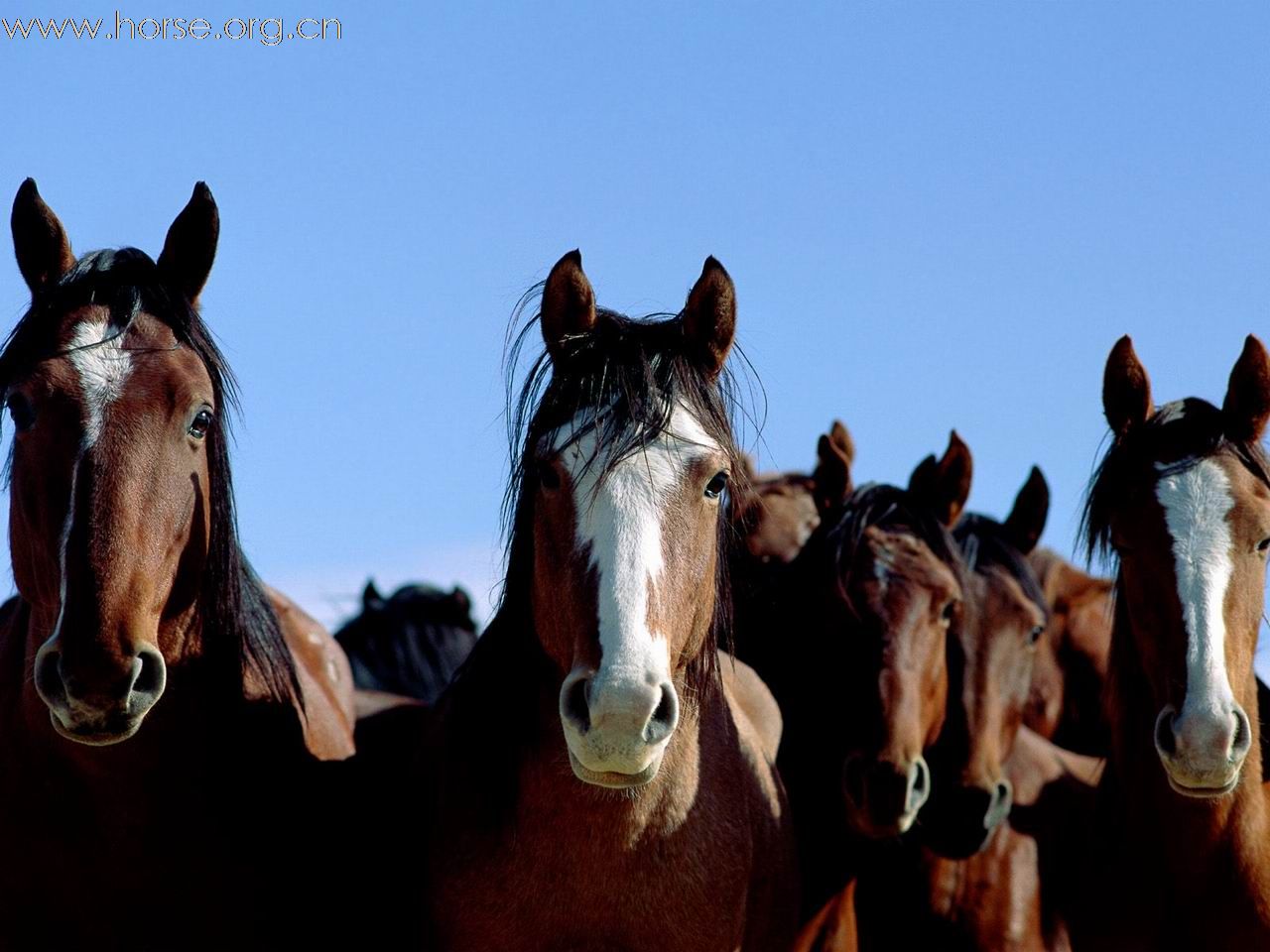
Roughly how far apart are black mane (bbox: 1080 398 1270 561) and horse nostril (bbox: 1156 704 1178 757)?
744mm

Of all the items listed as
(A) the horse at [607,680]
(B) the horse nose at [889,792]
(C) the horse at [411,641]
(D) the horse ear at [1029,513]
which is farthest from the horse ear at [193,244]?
(C) the horse at [411,641]

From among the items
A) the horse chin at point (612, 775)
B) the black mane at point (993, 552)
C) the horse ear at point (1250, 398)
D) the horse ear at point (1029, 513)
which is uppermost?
the horse ear at point (1250, 398)

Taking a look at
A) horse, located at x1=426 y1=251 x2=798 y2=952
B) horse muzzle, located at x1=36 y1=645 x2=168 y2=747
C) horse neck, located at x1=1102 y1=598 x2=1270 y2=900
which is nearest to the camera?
horse muzzle, located at x1=36 y1=645 x2=168 y2=747

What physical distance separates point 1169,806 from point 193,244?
11.1 feet

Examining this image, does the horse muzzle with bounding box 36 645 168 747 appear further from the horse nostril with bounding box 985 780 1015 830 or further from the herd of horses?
the horse nostril with bounding box 985 780 1015 830

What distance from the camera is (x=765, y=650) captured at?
6.02 meters

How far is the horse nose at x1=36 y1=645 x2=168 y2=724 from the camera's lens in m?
3.59

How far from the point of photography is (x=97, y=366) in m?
3.95

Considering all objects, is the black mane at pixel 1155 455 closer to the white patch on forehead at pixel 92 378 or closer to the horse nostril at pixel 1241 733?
the horse nostril at pixel 1241 733

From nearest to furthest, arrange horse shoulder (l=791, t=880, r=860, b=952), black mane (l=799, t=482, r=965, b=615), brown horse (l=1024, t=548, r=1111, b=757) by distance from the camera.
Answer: horse shoulder (l=791, t=880, r=860, b=952), black mane (l=799, t=482, r=965, b=615), brown horse (l=1024, t=548, r=1111, b=757)

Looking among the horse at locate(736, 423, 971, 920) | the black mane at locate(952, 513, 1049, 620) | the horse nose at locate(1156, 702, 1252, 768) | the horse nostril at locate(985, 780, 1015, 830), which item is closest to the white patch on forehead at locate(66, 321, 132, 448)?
the horse at locate(736, 423, 971, 920)

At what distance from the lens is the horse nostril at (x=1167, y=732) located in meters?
4.49

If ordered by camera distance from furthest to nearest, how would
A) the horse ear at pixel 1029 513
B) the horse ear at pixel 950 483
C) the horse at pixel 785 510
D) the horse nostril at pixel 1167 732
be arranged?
the horse at pixel 785 510 → the horse ear at pixel 1029 513 → the horse ear at pixel 950 483 → the horse nostril at pixel 1167 732

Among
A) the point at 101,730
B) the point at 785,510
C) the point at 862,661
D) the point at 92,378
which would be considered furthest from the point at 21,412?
the point at 785,510
